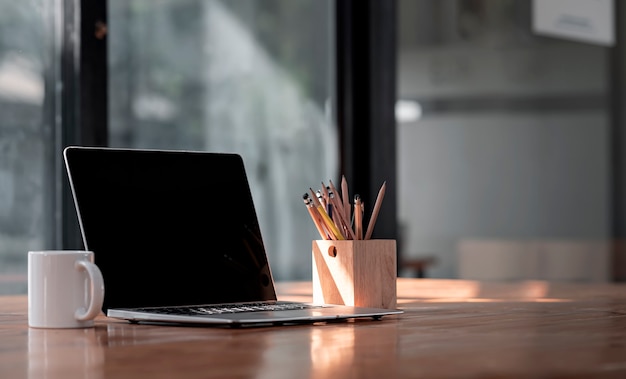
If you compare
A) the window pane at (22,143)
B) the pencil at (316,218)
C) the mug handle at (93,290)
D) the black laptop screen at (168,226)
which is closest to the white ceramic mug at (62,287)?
the mug handle at (93,290)

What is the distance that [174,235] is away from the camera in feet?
4.17

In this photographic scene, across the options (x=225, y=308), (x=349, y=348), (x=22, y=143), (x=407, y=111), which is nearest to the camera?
(x=349, y=348)

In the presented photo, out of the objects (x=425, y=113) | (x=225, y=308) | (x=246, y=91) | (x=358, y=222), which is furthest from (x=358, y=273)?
(x=425, y=113)

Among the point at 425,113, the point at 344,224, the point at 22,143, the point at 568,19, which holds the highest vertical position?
the point at 568,19

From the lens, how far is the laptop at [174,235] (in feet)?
3.87

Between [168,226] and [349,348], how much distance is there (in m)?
0.49

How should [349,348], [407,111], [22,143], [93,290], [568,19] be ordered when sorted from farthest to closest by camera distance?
[568,19], [407,111], [22,143], [93,290], [349,348]

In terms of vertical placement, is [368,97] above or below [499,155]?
above

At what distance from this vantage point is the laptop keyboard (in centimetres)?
A: 109

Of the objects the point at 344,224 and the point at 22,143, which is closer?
the point at 344,224

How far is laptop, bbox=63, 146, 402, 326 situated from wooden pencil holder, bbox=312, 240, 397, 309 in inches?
2.7

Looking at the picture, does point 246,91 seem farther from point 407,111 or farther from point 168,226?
point 168,226

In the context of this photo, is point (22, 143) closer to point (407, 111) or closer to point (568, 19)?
point (407, 111)

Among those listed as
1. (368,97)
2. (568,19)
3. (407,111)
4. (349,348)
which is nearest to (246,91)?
(368,97)
